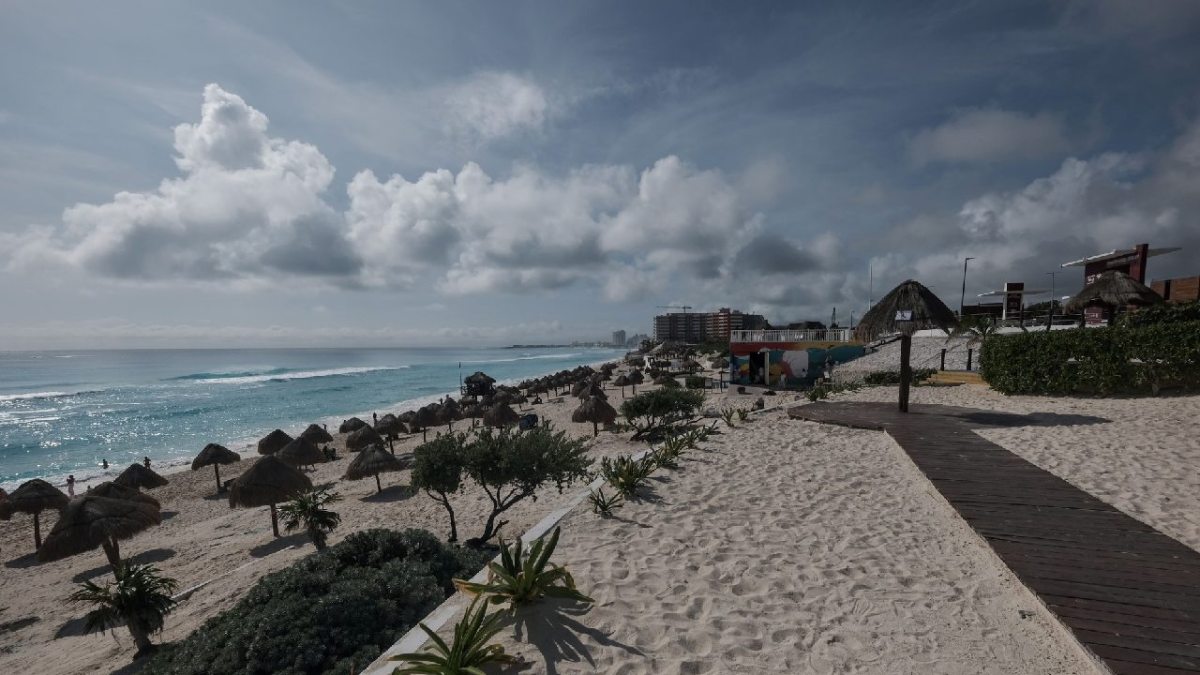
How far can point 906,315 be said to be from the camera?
10.6 metres

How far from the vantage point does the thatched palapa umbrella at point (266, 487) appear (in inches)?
461

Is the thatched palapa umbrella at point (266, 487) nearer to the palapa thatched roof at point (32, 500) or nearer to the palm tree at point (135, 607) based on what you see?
the palm tree at point (135, 607)

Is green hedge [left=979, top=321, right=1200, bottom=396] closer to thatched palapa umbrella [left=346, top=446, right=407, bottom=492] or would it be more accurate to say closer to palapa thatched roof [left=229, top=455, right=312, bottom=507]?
thatched palapa umbrella [left=346, top=446, right=407, bottom=492]

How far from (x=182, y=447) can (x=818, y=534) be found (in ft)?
123

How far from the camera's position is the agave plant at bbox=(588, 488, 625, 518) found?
20.0 ft

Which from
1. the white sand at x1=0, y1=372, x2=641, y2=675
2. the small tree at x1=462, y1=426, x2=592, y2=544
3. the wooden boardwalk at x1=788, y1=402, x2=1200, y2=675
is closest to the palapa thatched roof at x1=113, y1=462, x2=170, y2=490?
the white sand at x1=0, y1=372, x2=641, y2=675

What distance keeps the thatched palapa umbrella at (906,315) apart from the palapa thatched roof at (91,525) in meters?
17.3

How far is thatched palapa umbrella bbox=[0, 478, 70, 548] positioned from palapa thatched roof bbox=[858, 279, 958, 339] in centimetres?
2230

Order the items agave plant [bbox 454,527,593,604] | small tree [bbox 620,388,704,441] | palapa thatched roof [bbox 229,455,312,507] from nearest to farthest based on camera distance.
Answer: agave plant [bbox 454,527,593,604]
palapa thatched roof [bbox 229,455,312,507]
small tree [bbox 620,388,704,441]

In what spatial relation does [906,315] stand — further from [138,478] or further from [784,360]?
[138,478]

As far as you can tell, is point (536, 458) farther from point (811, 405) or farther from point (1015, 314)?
point (1015, 314)

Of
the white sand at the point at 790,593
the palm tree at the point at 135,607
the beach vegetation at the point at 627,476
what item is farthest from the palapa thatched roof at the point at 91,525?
the white sand at the point at 790,593

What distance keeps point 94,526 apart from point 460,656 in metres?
12.0

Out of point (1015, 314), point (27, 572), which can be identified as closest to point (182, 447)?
point (27, 572)
